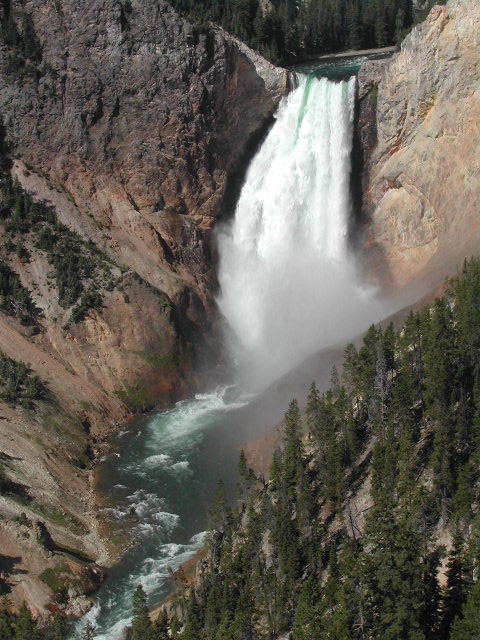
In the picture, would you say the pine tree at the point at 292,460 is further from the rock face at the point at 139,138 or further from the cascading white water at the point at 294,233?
the cascading white water at the point at 294,233

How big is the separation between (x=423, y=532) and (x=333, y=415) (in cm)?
1336

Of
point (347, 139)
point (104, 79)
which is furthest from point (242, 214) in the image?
point (104, 79)

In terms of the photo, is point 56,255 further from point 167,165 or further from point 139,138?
point 139,138

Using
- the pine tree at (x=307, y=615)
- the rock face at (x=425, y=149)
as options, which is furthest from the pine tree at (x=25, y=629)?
the rock face at (x=425, y=149)

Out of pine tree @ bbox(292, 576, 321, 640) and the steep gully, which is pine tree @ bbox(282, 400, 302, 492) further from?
pine tree @ bbox(292, 576, 321, 640)

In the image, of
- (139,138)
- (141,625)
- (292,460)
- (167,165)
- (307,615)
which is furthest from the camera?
(167,165)

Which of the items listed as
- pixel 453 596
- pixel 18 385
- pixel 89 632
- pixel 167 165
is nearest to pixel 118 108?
pixel 167 165

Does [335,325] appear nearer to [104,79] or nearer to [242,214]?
[242,214]

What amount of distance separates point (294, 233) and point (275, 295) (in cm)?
688

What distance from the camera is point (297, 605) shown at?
120ft

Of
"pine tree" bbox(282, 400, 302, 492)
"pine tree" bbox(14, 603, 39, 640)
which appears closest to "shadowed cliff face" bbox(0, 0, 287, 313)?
"pine tree" bbox(282, 400, 302, 492)

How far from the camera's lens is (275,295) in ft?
253

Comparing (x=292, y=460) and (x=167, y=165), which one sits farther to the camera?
(x=167, y=165)

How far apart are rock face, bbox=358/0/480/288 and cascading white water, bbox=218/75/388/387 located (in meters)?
2.93
